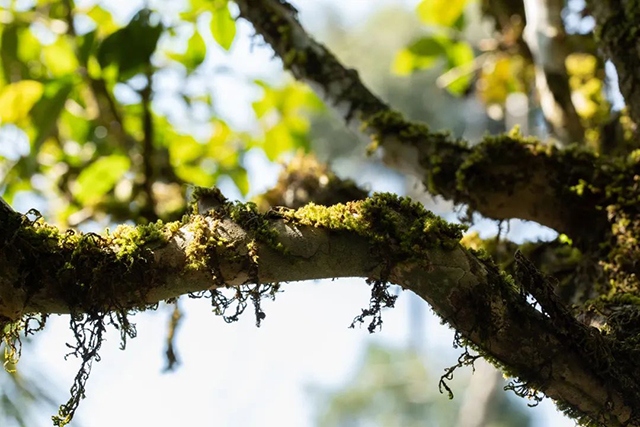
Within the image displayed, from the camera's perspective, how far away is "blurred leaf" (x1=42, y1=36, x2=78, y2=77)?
8.93 feet

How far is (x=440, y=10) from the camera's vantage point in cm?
269

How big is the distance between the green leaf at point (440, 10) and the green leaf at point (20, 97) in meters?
1.40

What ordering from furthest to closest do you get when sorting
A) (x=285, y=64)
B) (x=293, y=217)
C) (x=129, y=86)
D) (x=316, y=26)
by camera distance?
1. (x=316, y=26)
2. (x=129, y=86)
3. (x=285, y=64)
4. (x=293, y=217)

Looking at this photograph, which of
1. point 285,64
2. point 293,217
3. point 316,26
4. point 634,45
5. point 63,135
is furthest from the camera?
point 316,26

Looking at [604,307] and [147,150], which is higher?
[147,150]

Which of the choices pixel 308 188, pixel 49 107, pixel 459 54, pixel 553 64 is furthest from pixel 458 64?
pixel 49 107

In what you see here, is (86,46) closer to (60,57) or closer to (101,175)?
(101,175)

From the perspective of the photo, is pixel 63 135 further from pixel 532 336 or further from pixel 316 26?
pixel 316 26

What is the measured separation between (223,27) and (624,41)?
110 centimetres

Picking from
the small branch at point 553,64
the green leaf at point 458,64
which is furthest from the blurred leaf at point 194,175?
the small branch at point 553,64

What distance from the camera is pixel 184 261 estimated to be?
3.72 feet

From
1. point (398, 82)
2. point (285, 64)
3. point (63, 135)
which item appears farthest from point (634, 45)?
point (398, 82)

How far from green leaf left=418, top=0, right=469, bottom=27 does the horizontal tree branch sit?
1.68 m

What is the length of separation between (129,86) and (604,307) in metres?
1.92
